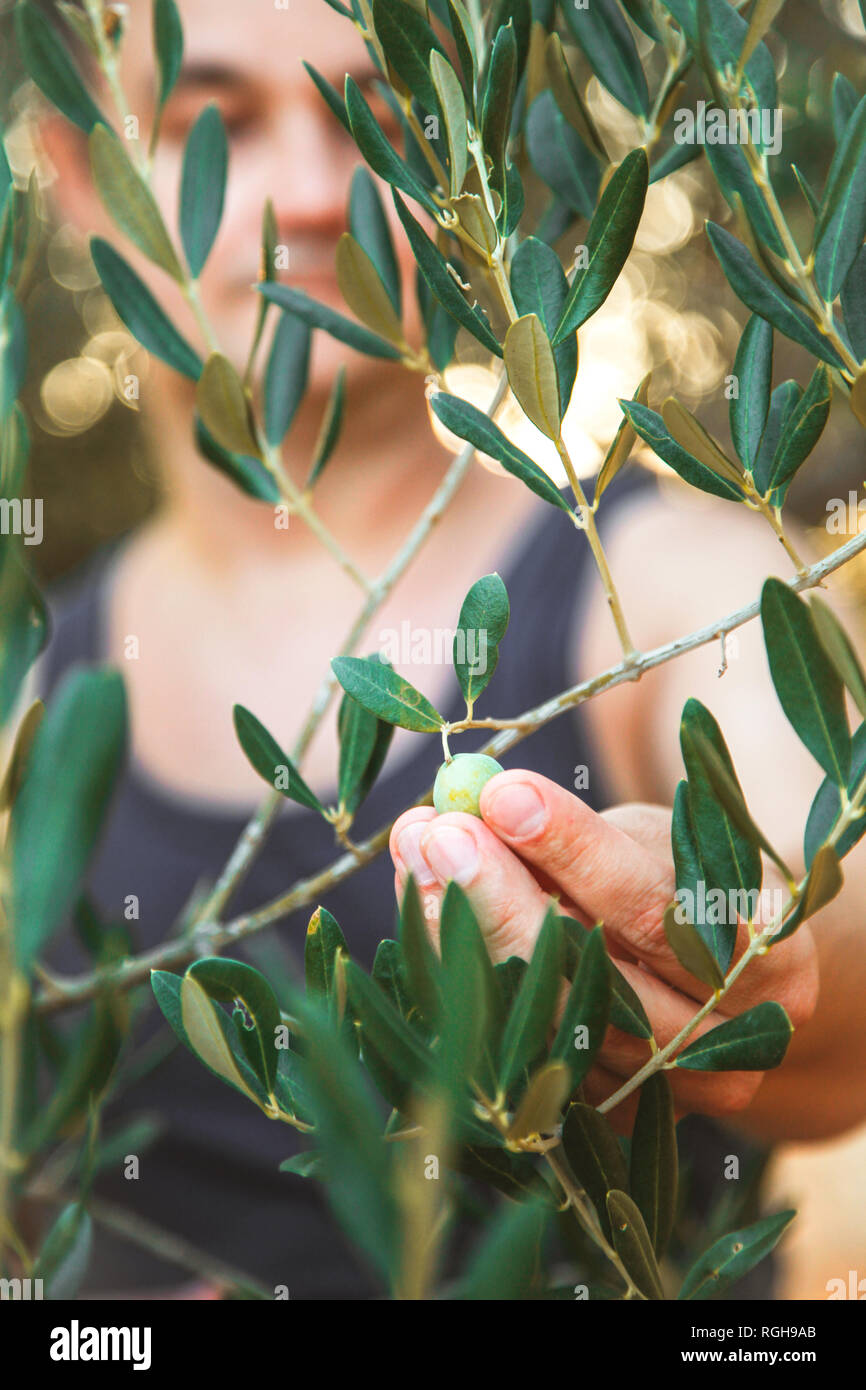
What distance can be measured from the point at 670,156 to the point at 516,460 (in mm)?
240

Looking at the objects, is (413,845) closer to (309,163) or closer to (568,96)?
(568,96)

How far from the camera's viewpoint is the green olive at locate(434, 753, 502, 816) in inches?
17.8

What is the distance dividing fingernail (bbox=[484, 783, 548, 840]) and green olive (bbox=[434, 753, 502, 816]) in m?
0.02

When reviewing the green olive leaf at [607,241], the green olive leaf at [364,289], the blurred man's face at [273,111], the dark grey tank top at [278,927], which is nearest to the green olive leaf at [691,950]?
the green olive leaf at [607,241]

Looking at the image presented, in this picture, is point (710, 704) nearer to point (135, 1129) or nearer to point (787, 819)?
point (787, 819)

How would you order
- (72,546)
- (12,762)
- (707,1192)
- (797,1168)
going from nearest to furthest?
1. (12,762)
2. (707,1192)
3. (797,1168)
4. (72,546)

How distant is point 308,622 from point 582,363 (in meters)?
1.57

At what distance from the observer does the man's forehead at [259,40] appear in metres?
1.15

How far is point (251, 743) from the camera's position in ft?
1.69

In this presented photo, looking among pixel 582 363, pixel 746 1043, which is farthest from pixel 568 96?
pixel 582 363

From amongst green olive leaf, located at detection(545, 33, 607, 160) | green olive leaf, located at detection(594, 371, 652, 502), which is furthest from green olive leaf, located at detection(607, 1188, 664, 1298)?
green olive leaf, located at detection(545, 33, 607, 160)

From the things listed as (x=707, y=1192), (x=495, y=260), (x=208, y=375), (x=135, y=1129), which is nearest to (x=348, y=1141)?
(x=495, y=260)

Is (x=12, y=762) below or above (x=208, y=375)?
below

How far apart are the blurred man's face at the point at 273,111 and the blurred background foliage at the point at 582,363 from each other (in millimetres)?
1087
